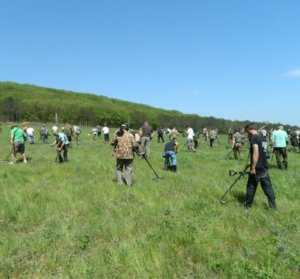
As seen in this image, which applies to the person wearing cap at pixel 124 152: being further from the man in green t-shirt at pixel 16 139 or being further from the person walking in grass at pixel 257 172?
the man in green t-shirt at pixel 16 139

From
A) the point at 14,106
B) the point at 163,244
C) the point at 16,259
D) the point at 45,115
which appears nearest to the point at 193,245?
the point at 163,244

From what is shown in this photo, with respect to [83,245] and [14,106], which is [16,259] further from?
[14,106]

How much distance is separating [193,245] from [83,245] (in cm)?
184

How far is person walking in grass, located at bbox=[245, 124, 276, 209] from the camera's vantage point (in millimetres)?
11992

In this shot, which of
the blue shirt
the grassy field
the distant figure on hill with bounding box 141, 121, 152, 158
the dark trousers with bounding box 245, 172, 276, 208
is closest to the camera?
the grassy field

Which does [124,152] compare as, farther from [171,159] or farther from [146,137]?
[146,137]

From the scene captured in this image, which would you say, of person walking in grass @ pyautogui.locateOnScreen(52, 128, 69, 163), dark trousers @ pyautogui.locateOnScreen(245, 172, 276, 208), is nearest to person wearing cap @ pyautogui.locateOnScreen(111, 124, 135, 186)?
dark trousers @ pyautogui.locateOnScreen(245, 172, 276, 208)

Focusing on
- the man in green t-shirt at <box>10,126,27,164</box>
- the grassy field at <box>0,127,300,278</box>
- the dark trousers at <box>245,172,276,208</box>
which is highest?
the man in green t-shirt at <box>10,126,27,164</box>

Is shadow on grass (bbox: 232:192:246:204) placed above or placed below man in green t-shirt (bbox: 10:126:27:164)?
below

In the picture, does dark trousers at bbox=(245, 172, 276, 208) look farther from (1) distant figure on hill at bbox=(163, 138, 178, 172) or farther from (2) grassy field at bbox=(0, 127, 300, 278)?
(1) distant figure on hill at bbox=(163, 138, 178, 172)

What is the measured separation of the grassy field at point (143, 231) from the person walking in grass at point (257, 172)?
304mm

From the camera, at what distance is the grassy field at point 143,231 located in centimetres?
739

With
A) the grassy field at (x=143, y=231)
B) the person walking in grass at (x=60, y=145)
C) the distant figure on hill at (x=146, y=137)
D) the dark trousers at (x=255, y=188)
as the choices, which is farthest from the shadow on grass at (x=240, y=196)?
the distant figure on hill at (x=146, y=137)

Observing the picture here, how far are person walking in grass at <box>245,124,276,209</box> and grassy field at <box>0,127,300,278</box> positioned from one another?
304 mm
